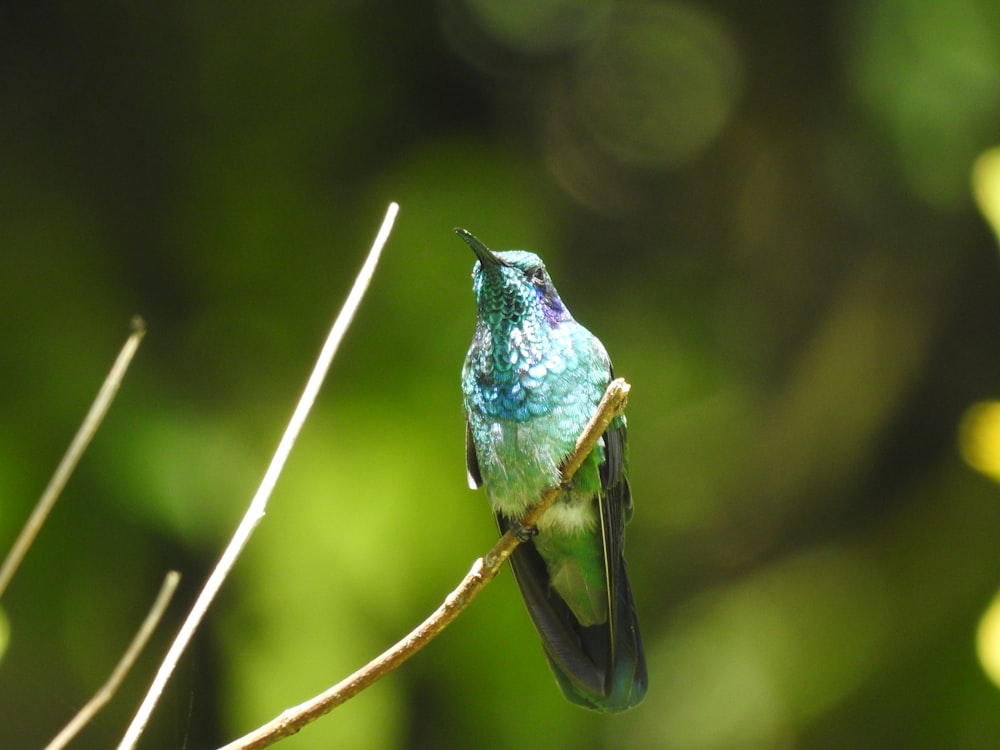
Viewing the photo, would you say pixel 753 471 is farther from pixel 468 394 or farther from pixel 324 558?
pixel 468 394

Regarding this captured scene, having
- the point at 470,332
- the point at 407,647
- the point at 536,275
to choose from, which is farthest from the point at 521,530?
the point at 470,332

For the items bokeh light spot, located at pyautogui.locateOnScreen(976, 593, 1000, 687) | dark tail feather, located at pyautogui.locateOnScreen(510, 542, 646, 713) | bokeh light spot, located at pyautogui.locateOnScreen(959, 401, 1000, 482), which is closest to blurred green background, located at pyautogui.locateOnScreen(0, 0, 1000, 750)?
bokeh light spot, located at pyautogui.locateOnScreen(976, 593, 1000, 687)

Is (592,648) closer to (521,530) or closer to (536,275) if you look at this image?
(521,530)

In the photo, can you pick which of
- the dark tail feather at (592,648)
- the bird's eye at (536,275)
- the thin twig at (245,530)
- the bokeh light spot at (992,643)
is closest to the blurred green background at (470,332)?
the bokeh light spot at (992,643)

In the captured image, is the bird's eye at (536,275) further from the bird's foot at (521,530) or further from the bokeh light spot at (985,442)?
the bokeh light spot at (985,442)

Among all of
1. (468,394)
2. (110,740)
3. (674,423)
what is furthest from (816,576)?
(110,740)

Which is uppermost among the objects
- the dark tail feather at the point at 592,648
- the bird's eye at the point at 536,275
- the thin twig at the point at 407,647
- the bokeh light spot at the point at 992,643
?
the bird's eye at the point at 536,275
